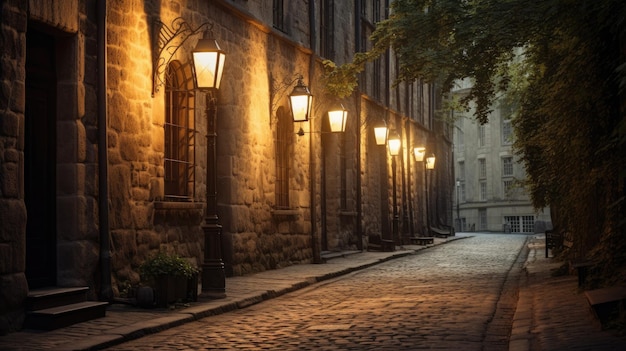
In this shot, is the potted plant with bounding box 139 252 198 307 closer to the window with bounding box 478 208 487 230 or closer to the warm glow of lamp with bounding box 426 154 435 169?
the warm glow of lamp with bounding box 426 154 435 169

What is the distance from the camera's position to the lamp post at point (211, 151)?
10094mm

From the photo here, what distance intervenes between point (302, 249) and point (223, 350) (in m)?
9.74

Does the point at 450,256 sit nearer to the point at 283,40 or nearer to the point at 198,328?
the point at 283,40

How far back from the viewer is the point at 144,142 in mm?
10672

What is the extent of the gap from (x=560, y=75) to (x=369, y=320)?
11.8 ft

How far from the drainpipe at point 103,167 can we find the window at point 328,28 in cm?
1062

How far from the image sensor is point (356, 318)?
8.80 m

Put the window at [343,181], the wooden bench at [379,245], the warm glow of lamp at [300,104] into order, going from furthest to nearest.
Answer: the wooden bench at [379,245] → the window at [343,181] → the warm glow of lamp at [300,104]

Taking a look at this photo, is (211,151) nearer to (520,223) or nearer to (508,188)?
(508,188)

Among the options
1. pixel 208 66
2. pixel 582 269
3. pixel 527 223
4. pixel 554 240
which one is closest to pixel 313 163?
pixel 554 240

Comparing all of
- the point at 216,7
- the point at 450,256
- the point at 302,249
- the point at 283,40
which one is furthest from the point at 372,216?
the point at 216,7

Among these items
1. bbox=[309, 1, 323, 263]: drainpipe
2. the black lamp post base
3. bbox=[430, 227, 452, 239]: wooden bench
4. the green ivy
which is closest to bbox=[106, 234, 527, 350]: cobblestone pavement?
the black lamp post base

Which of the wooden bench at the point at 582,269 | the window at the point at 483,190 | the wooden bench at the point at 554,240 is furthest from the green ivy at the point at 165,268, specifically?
the window at the point at 483,190

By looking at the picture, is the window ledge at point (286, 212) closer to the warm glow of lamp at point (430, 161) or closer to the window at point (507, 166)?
the warm glow of lamp at point (430, 161)
